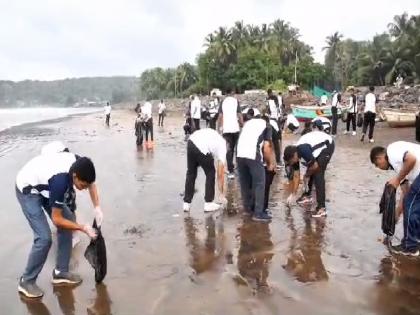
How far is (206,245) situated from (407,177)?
2442mm

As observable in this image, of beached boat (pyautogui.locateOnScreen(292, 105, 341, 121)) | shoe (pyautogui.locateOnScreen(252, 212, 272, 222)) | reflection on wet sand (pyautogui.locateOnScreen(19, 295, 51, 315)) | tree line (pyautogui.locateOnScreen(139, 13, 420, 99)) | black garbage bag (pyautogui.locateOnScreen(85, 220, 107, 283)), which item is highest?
tree line (pyautogui.locateOnScreen(139, 13, 420, 99))

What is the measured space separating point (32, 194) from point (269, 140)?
364cm

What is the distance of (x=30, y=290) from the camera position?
14.9 ft

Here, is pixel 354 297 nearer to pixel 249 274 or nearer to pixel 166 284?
pixel 249 274

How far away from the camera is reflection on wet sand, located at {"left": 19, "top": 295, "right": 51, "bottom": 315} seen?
13.9 feet

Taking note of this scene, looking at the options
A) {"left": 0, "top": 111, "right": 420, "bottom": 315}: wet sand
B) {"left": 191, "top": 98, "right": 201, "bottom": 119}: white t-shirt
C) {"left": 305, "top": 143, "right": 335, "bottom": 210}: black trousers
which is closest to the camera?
{"left": 0, "top": 111, "right": 420, "bottom": 315}: wet sand

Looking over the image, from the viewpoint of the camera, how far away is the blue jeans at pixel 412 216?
5285mm

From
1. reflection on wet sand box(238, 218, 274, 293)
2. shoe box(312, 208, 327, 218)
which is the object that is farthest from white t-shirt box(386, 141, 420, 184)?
shoe box(312, 208, 327, 218)

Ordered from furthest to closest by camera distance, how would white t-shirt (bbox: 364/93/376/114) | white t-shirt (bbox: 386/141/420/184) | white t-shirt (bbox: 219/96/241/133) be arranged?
white t-shirt (bbox: 364/93/376/114) → white t-shirt (bbox: 219/96/241/133) → white t-shirt (bbox: 386/141/420/184)

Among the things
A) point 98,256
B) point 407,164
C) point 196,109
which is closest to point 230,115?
point 407,164

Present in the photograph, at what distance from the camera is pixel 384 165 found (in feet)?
17.6

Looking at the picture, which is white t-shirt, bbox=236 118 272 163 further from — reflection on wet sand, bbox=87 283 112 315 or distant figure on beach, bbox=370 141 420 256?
reflection on wet sand, bbox=87 283 112 315

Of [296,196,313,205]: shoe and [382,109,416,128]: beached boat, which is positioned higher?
[382,109,416,128]: beached boat

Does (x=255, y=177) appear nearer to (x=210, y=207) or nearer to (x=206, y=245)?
(x=210, y=207)
